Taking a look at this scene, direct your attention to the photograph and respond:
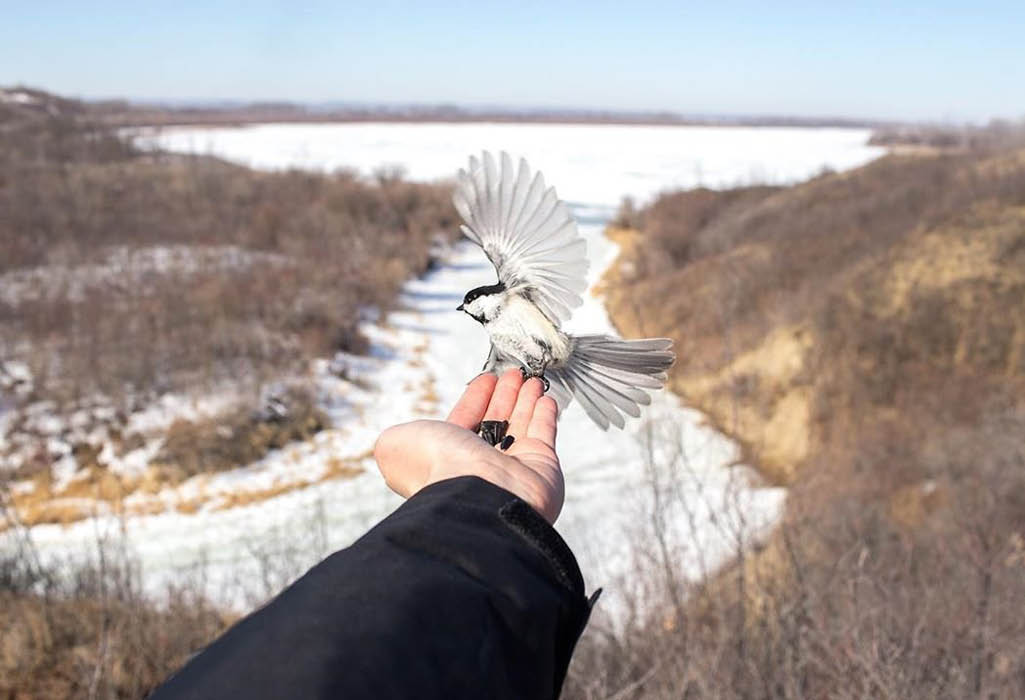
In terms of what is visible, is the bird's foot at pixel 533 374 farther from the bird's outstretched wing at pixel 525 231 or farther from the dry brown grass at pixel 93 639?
the dry brown grass at pixel 93 639

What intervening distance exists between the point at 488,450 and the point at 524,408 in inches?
14.7

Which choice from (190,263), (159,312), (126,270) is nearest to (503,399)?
(159,312)

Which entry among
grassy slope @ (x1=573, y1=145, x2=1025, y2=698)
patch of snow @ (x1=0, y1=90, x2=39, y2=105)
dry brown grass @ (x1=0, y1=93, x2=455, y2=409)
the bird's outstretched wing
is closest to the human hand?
the bird's outstretched wing

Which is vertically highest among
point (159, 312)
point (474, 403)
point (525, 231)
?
point (525, 231)

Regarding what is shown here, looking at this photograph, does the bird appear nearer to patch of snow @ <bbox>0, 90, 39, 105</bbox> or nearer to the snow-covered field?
the snow-covered field

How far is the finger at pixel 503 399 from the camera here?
1.72 m

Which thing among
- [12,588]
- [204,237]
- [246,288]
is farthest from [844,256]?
[204,237]

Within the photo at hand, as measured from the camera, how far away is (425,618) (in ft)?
2.74

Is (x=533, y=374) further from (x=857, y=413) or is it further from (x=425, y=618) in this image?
(x=857, y=413)

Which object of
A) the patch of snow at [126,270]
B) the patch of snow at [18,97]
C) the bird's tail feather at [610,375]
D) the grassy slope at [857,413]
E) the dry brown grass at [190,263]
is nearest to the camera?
the bird's tail feather at [610,375]

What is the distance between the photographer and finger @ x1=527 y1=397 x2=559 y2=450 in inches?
59.2

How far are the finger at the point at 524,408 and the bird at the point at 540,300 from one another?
0.59ft

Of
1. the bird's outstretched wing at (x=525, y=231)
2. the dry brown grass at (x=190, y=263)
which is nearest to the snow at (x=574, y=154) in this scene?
the bird's outstretched wing at (x=525, y=231)

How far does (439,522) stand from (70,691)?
13.1 feet
